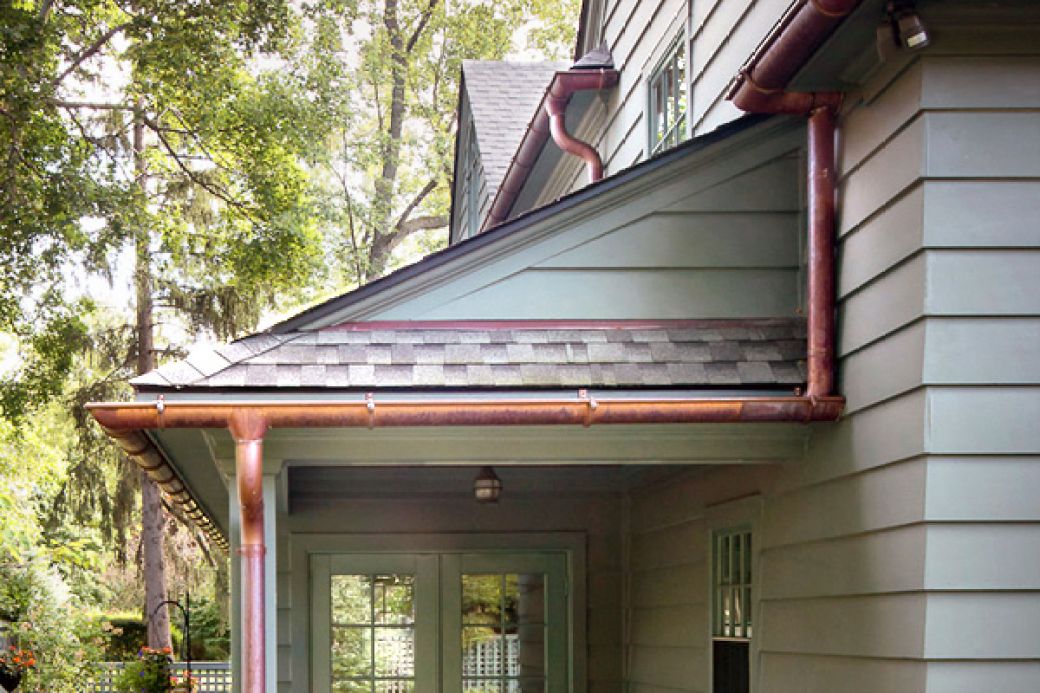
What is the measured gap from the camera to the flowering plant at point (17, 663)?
Answer: 14.7 meters

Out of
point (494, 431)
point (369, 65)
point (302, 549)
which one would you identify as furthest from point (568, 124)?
point (369, 65)

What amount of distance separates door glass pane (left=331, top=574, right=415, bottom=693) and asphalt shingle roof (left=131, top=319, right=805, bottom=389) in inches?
144

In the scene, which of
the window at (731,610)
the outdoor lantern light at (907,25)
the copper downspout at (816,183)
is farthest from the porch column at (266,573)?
the outdoor lantern light at (907,25)

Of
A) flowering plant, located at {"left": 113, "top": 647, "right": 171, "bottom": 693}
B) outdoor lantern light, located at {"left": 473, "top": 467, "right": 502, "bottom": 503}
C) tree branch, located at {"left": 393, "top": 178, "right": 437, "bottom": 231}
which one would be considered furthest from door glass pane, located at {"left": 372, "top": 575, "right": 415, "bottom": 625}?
tree branch, located at {"left": 393, "top": 178, "right": 437, "bottom": 231}

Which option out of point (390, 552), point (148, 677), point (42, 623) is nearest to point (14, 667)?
point (42, 623)

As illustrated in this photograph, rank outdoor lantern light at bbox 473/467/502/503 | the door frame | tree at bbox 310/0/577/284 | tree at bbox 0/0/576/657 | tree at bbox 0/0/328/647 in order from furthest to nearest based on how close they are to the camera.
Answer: tree at bbox 310/0/577/284 < tree at bbox 0/0/576/657 < tree at bbox 0/0/328/647 < the door frame < outdoor lantern light at bbox 473/467/502/503

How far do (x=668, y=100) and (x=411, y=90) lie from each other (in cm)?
1905

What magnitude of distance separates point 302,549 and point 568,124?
4.16 meters

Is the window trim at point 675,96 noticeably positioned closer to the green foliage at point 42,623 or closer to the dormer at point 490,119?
the dormer at point 490,119

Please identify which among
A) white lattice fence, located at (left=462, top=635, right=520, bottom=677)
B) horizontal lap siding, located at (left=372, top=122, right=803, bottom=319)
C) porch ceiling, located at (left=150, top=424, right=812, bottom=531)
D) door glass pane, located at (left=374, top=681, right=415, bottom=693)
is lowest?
door glass pane, located at (left=374, top=681, right=415, bottom=693)

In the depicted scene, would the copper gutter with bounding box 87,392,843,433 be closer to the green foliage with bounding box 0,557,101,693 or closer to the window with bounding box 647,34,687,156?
the window with bounding box 647,34,687,156

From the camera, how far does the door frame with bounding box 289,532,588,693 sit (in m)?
8.64

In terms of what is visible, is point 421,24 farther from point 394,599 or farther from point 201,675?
point 394,599

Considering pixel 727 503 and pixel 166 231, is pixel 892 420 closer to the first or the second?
pixel 727 503
